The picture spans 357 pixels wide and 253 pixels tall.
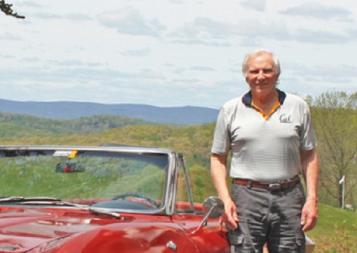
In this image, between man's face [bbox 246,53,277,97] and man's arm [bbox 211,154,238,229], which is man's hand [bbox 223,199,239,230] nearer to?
man's arm [bbox 211,154,238,229]

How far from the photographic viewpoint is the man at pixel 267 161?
4867 mm

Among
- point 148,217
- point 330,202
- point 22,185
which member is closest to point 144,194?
point 148,217

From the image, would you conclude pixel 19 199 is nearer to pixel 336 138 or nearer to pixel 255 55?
pixel 255 55

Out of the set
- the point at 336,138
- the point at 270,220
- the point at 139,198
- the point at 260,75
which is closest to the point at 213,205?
the point at 270,220

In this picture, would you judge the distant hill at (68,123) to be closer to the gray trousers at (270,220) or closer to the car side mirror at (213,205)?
the car side mirror at (213,205)

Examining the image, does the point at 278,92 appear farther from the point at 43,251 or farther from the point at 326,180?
the point at 326,180

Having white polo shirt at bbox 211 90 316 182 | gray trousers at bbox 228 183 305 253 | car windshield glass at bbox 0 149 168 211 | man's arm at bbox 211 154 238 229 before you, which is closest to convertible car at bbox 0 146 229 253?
car windshield glass at bbox 0 149 168 211

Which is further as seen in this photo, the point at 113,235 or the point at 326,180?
the point at 326,180

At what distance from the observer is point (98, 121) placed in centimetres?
13375

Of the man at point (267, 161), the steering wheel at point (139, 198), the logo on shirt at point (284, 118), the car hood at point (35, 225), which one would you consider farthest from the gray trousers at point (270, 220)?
the car hood at point (35, 225)

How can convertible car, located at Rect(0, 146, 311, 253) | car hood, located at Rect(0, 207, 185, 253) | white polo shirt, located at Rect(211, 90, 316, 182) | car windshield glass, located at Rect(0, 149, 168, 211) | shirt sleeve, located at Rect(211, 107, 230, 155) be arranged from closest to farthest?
car hood, located at Rect(0, 207, 185, 253), convertible car, located at Rect(0, 146, 311, 253), white polo shirt, located at Rect(211, 90, 316, 182), shirt sleeve, located at Rect(211, 107, 230, 155), car windshield glass, located at Rect(0, 149, 168, 211)

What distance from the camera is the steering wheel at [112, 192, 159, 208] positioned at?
5406mm

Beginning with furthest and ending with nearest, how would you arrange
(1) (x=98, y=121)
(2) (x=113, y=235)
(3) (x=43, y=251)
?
(1) (x=98, y=121) < (2) (x=113, y=235) < (3) (x=43, y=251)

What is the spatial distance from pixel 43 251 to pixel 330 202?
159 ft
